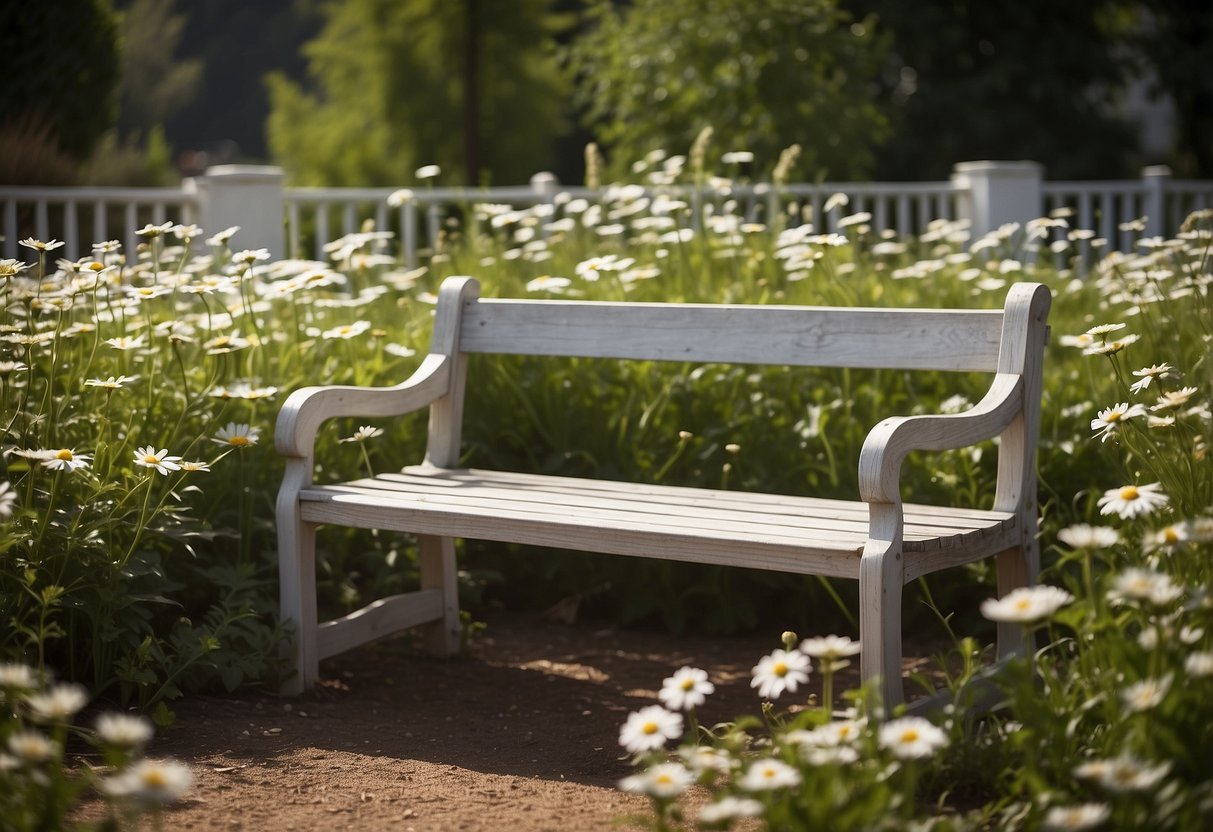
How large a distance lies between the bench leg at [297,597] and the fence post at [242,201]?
275 cm

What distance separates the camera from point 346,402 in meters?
3.16

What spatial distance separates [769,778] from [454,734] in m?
1.32

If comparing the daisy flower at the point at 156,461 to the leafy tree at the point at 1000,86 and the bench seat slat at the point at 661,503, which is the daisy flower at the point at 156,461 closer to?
the bench seat slat at the point at 661,503

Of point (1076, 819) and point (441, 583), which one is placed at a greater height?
point (1076, 819)

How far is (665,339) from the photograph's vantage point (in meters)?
3.23

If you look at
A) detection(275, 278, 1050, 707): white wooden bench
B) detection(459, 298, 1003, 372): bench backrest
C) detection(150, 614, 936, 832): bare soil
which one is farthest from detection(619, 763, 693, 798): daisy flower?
detection(459, 298, 1003, 372): bench backrest

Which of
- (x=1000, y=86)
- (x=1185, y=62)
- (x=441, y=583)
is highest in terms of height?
(x=1185, y=62)

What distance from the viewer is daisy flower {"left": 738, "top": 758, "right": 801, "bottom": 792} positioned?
1.69m

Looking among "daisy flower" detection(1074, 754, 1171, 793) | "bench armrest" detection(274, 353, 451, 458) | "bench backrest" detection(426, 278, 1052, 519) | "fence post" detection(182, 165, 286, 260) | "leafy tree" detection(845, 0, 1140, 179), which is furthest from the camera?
"leafy tree" detection(845, 0, 1140, 179)

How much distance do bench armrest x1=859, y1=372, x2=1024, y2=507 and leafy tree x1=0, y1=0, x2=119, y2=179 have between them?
689 cm

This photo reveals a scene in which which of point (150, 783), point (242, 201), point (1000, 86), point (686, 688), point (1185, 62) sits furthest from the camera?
point (1185, 62)

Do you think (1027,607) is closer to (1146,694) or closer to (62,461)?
(1146,694)

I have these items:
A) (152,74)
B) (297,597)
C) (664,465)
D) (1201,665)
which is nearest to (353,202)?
(664,465)

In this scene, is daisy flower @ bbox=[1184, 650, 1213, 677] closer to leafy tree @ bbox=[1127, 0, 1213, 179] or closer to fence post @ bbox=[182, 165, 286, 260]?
fence post @ bbox=[182, 165, 286, 260]
